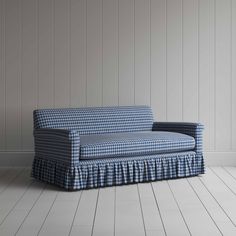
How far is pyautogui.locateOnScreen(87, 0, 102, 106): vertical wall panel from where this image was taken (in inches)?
263

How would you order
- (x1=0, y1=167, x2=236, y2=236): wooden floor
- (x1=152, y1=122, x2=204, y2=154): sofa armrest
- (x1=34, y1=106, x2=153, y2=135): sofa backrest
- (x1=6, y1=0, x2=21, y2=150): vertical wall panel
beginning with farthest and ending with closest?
(x1=6, y1=0, x2=21, y2=150): vertical wall panel < (x1=152, y1=122, x2=204, y2=154): sofa armrest < (x1=34, y1=106, x2=153, y2=135): sofa backrest < (x1=0, y1=167, x2=236, y2=236): wooden floor

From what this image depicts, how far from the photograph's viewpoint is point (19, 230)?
3.66 metres

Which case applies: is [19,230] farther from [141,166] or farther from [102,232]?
[141,166]

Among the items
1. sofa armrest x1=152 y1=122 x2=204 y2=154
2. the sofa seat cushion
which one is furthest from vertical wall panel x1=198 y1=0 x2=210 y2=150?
the sofa seat cushion

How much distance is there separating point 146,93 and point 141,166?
1378 mm

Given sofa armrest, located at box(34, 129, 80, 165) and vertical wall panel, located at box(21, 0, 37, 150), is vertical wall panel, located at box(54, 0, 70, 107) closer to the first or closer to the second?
vertical wall panel, located at box(21, 0, 37, 150)

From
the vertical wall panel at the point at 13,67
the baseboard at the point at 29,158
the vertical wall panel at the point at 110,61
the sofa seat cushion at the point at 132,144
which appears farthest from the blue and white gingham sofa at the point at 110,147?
the vertical wall panel at the point at 13,67

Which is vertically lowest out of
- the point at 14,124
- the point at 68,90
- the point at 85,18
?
the point at 14,124

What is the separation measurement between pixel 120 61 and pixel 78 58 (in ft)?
1.66

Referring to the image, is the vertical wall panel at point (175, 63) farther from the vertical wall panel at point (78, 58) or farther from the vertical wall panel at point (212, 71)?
the vertical wall panel at point (78, 58)

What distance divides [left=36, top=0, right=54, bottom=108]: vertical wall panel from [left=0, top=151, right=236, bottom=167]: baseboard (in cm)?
63

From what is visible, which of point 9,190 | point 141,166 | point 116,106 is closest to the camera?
point 9,190

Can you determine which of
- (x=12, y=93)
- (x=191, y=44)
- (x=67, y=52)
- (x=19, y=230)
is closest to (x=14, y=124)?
(x=12, y=93)

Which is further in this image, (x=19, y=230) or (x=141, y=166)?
(x=141, y=166)
